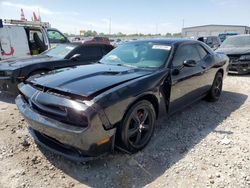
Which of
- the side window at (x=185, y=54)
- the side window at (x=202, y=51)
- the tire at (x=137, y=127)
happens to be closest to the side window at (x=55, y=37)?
the side window at (x=202, y=51)

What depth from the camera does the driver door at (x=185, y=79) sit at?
363 centimetres

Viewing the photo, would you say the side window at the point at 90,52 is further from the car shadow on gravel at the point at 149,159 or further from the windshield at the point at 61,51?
the car shadow on gravel at the point at 149,159

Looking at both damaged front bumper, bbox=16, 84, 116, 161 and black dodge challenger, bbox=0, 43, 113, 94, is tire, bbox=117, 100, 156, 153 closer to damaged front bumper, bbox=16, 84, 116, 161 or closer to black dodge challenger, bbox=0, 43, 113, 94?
damaged front bumper, bbox=16, 84, 116, 161

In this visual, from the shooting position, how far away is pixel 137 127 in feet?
9.98

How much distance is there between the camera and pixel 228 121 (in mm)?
4238

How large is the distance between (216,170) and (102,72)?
2.00 meters

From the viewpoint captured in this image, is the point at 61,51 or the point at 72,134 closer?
the point at 72,134

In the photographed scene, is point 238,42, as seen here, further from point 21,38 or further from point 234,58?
point 21,38

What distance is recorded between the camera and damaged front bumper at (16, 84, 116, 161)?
2.38 m

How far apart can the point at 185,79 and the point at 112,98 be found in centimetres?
178

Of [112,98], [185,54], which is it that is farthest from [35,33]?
[112,98]

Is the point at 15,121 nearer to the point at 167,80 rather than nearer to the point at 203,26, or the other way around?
the point at 167,80

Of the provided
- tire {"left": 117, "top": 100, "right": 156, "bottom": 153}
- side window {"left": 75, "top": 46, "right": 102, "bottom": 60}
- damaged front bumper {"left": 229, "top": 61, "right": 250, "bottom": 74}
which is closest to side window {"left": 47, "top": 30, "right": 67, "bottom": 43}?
side window {"left": 75, "top": 46, "right": 102, "bottom": 60}

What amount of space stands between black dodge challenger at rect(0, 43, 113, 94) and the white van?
1885mm
